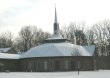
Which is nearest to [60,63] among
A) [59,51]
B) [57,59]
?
[57,59]

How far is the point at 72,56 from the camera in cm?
6944

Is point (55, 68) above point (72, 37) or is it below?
below

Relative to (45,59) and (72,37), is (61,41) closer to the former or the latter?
(45,59)

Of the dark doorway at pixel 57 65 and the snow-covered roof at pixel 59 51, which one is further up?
the snow-covered roof at pixel 59 51

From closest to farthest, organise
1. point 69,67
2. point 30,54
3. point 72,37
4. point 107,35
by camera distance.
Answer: point 69,67, point 30,54, point 107,35, point 72,37

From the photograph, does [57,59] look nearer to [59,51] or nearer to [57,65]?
[57,65]

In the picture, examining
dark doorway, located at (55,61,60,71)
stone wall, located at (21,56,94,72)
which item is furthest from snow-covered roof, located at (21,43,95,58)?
dark doorway, located at (55,61,60,71)

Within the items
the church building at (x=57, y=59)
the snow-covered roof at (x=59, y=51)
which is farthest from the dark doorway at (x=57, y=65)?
the snow-covered roof at (x=59, y=51)

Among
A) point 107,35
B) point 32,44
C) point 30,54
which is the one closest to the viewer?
point 30,54

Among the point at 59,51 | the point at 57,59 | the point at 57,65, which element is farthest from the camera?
the point at 59,51

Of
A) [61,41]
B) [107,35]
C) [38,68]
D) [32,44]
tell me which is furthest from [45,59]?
[32,44]

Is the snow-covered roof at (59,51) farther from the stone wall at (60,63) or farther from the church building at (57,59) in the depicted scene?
the stone wall at (60,63)

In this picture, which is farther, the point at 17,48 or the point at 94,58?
the point at 17,48

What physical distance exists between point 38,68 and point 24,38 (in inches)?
1669
